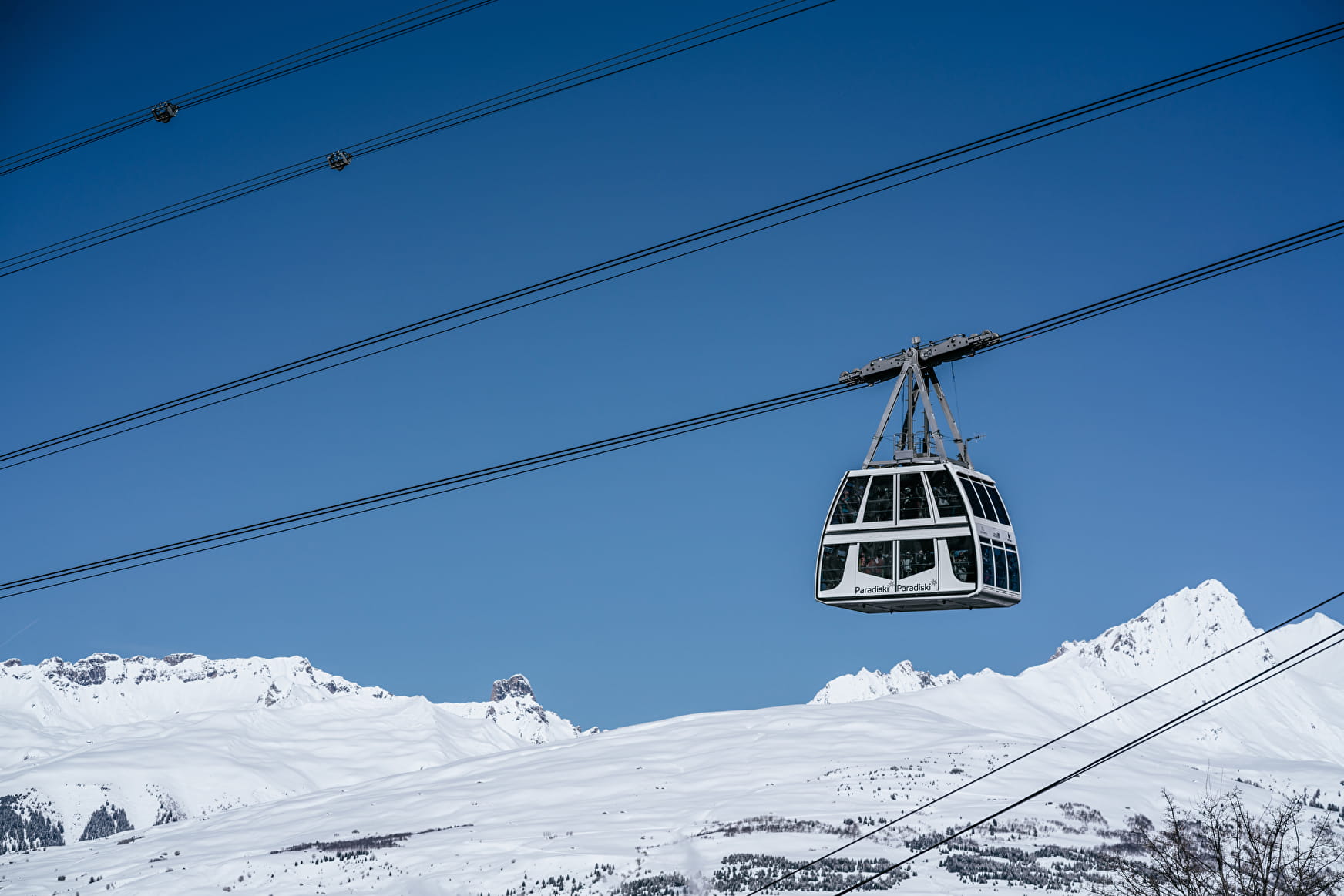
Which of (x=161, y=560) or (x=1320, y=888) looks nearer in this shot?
(x=161, y=560)

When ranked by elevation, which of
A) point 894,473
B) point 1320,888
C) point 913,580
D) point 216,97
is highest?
point 216,97

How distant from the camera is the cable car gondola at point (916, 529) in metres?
37.7

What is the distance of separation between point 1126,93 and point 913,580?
1508cm

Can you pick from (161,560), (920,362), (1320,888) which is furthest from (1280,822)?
(161,560)

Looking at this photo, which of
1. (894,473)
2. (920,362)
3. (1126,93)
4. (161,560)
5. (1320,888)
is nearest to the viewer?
(1126,93)

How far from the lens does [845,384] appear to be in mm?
37094

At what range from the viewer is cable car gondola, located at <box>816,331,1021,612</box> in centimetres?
3772

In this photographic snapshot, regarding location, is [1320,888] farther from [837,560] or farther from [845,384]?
[845,384]

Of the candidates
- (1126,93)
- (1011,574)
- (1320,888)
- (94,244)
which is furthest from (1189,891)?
(94,244)

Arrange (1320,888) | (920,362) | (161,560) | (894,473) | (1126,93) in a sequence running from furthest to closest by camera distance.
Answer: (1320,888)
(894,473)
(920,362)
(161,560)
(1126,93)

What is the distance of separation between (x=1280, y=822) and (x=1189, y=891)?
6.17 m

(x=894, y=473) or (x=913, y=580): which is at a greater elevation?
(x=894, y=473)

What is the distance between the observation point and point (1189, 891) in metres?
62.2

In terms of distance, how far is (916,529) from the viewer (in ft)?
127
